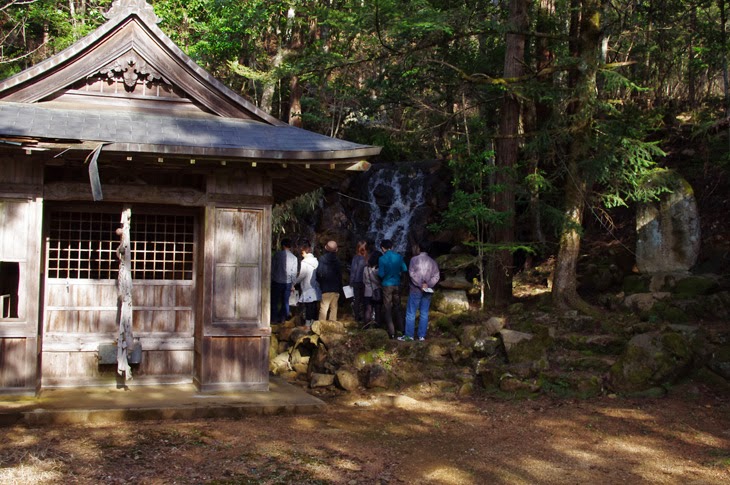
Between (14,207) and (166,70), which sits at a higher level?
(166,70)

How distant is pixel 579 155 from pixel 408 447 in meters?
9.07

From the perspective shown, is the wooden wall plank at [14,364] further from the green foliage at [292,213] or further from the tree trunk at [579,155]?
the green foliage at [292,213]

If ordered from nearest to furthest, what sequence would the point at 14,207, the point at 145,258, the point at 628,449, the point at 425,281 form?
the point at 628,449 → the point at 14,207 → the point at 145,258 → the point at 425,281

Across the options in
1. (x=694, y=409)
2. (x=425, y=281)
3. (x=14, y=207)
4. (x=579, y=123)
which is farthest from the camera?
(x=579, y=123)

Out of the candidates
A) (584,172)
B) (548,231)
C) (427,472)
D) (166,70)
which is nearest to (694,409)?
(427,472)

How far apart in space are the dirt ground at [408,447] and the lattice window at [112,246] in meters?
2.89

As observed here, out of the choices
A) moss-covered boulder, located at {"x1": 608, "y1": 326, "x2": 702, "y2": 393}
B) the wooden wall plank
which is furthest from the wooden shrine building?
moss-covered boulder, located at {"x1": 608, "y1": 326, "x2": 702, "y2": 393}

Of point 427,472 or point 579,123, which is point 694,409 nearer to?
point 427,472

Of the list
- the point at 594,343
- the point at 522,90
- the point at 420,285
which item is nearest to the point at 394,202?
the point at 522,90

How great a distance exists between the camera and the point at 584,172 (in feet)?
48.5

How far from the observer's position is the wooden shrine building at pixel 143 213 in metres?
9.25

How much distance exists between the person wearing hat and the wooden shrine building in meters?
3.30

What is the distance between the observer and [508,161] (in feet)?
54.7

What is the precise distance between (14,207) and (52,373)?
2.56 meters
